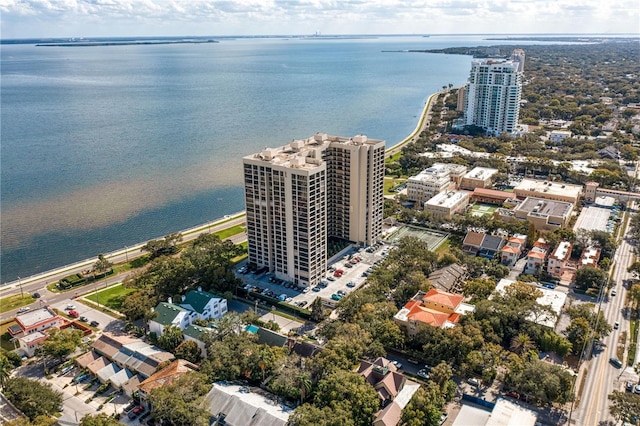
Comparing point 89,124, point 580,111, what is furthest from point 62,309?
point 580,111

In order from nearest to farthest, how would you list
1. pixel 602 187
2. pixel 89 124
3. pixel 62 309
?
pixel 62 309 < pixel 602 187 < pixel 89 124

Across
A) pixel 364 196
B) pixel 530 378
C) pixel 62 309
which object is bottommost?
pixel 62 309

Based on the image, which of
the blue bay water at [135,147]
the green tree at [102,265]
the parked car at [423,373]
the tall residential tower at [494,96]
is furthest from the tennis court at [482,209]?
the tall residential tower at [494,96]

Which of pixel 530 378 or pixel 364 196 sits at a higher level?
pixel 364 196

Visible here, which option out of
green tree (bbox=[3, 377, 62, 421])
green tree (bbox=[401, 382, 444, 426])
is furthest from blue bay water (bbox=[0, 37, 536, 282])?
green tree (bbox=[401, 382, 444, 426])

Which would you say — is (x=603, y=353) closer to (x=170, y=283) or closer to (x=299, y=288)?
(x=299, y=288)

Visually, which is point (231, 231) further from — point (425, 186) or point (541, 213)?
point (541, 213)

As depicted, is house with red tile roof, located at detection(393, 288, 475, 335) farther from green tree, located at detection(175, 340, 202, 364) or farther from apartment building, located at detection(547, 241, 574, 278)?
green tree, located at detection(175, 340, 202, 364)
